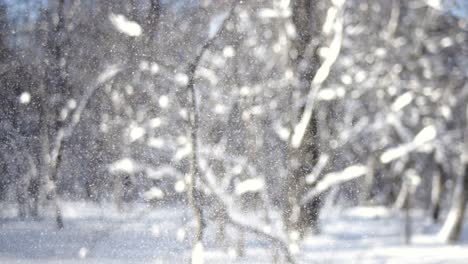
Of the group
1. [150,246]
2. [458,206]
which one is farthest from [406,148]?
[150,246]

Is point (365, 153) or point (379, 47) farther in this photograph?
point (365, 153)

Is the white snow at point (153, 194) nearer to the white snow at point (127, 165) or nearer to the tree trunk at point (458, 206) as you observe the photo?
the white snow at point (127, 165)

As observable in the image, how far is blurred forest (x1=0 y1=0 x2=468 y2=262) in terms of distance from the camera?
941 cm

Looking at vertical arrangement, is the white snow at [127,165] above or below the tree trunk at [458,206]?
above

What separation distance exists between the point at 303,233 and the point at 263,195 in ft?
2.15

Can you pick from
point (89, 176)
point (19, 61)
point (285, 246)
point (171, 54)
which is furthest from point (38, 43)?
point (285, 246)

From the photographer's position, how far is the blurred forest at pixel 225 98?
9.41m

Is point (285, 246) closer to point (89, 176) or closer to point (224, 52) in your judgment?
point (224, 52)

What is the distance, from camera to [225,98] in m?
12.4

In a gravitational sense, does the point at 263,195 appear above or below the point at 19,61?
below

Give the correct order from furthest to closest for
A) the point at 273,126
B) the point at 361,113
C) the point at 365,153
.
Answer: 1. the point at 365,153
2. the point at 361,113
3. the point at 273,126

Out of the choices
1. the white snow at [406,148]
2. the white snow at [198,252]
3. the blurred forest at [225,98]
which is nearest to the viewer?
the white snow at [198,252]

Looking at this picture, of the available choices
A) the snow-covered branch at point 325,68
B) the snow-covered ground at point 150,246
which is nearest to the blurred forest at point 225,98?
the snow-covered branch at point 325,68

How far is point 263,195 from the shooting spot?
9.55 m
